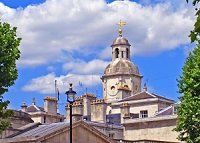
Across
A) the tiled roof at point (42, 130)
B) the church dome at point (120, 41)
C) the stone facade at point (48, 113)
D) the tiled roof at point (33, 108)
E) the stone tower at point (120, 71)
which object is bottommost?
the tiled roof at point (42, 130)

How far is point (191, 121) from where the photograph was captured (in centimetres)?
3747

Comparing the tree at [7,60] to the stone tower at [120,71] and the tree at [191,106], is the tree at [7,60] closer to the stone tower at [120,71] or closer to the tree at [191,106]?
the tree at [191,106]

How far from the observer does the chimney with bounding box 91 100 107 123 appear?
75863mm

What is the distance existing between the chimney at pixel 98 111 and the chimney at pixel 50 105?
17.5ft

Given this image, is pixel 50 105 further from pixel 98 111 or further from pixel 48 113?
pixel 98 111

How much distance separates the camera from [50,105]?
73.9 meters

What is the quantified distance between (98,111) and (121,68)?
31.0 m

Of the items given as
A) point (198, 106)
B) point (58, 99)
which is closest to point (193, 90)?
point (198, 106)

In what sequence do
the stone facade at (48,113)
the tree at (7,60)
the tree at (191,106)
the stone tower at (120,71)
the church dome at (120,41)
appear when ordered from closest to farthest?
the tree at (7,60) → the tree at (191,106) → the stone facade at (48,113) → the stone tower at (120,71) → the church dome at (120,41)

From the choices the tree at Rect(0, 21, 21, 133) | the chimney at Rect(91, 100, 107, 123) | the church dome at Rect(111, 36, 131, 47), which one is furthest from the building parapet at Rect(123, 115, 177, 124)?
the church dome at Rect(111, 36, 131, 47)

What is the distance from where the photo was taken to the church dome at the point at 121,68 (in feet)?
354

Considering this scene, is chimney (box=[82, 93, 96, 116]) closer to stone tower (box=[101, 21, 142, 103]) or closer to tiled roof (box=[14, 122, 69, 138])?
stone tower (box=[101, 21, 142, 103])

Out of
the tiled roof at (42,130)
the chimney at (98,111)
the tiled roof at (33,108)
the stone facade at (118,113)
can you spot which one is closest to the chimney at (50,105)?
the stone facade at (118,113)

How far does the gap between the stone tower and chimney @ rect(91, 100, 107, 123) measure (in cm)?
2713
